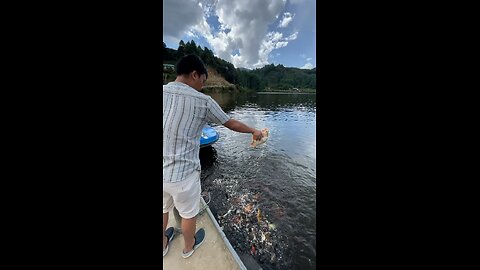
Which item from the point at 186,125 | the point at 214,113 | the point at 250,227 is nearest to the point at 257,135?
the point at 214,113

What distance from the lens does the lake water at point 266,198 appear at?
13.3ft

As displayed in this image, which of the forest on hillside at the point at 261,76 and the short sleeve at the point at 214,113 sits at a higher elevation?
the forest on hillside at the point at 261,76

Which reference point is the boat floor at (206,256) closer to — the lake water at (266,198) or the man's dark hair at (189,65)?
the lake water at (266,198)

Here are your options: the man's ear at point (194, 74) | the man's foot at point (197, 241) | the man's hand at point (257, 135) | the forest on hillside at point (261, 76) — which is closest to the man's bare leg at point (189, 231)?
the man's foot at point (197, 241)

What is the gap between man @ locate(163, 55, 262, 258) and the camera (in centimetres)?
166

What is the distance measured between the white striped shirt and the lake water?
245cm

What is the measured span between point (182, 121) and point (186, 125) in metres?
0.04

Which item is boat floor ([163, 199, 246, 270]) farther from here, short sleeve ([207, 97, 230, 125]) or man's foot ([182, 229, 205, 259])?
short sleeve ([207, 97, 230, 125])

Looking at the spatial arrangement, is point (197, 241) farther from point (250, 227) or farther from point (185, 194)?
point (250, 227)

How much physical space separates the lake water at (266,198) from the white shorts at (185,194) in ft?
6.56
